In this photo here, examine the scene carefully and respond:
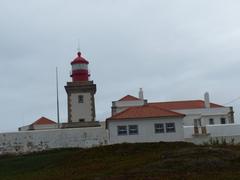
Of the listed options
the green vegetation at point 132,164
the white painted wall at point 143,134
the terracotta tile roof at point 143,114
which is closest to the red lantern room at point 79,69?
the terracotta tile roof at point 143,114

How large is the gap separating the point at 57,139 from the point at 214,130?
10529 millimetres

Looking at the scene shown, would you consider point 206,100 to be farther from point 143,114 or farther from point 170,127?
point 143,114

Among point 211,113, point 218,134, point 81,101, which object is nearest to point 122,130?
point 218,134

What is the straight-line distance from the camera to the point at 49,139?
36.2 metres

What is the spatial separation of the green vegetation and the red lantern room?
54.9ft

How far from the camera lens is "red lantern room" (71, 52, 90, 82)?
47.3m

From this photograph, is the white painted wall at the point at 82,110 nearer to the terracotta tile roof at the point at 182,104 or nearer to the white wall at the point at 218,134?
the terracotta tile roof at the point at 182,104

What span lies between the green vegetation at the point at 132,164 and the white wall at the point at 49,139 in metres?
4.71

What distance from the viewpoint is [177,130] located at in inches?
1437

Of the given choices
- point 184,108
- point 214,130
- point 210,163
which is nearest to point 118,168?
point 210,163

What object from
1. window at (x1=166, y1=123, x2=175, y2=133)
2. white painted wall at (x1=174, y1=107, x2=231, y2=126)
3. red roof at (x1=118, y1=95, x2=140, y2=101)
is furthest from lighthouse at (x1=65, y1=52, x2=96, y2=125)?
window at (x1=166, y1=123, x2=175, y2=133)

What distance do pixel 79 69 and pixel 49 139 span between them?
12558mm

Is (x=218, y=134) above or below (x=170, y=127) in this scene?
below

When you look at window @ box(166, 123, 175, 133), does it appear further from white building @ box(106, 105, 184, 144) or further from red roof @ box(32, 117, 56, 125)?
red roof @ box(32, 117, 56, 125)
